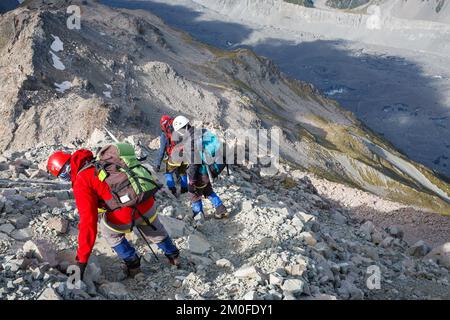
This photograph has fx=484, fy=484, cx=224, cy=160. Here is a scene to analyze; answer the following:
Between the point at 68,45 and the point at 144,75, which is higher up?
the point at 68,45

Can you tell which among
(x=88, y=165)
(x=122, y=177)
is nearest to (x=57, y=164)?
(x=88, y=165)

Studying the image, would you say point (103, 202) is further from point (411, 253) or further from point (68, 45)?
point (68, 45)

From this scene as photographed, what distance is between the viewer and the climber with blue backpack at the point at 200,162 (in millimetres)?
11156

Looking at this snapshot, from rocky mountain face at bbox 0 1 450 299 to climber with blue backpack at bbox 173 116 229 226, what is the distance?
401 mm

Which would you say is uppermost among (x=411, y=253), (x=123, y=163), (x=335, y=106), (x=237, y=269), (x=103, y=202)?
(x=123, y=163)

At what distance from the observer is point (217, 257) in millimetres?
9984

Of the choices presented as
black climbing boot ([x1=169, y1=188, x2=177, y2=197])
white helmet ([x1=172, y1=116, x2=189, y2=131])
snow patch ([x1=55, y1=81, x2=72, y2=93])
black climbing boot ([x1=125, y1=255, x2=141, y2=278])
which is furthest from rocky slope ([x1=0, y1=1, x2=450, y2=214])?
black climbing boot ([x1=125, y1=255, x2=141, y2=278])

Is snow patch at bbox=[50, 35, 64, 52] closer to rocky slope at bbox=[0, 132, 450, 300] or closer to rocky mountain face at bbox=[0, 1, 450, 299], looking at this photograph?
rocky mountain face at bbox=[0, 1, 450, 299]

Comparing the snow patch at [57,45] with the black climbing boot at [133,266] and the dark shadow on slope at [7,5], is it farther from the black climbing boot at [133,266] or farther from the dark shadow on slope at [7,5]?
the dark shadow on slope at [7,5]

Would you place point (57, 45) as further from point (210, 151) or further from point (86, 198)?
point (86, 198)

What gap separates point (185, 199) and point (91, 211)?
18.6ft

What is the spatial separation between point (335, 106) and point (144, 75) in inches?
2549
